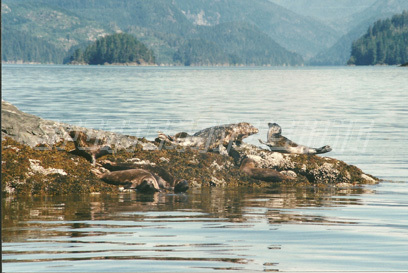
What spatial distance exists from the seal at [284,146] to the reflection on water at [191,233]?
372 centimetres

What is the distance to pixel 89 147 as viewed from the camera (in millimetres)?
15703

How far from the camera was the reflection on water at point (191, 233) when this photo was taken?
7715 millimetres

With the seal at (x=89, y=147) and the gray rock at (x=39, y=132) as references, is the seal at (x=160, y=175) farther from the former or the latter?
the gray rock at (x=39, y=132)

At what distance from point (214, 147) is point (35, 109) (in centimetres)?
3055

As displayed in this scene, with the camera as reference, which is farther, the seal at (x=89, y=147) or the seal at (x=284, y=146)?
the seal at (x=284, y=146)

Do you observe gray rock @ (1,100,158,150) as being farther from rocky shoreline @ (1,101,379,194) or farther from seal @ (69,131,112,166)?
seal @ (69,131,112,166)

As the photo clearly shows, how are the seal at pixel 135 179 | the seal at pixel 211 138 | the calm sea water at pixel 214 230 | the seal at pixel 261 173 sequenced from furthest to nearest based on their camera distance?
the seal at pixel 211 138 → the seal at pixel 261 173 → the seal at pixel 135 179 → the calm sea water at pixel 214 230

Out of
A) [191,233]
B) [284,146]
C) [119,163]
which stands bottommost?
[191,233]

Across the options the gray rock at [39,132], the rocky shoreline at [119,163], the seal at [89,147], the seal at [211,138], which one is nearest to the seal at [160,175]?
the rocky shoreline at [119,163]

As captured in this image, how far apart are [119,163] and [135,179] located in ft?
2.81

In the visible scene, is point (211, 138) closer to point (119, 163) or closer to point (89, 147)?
point (119, 163)

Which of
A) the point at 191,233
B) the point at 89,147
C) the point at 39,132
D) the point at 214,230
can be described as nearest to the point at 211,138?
the point at 89,147

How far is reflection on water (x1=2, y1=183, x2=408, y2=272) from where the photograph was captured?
25.3 ft

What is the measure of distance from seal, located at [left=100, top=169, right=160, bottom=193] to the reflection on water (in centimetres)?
54
